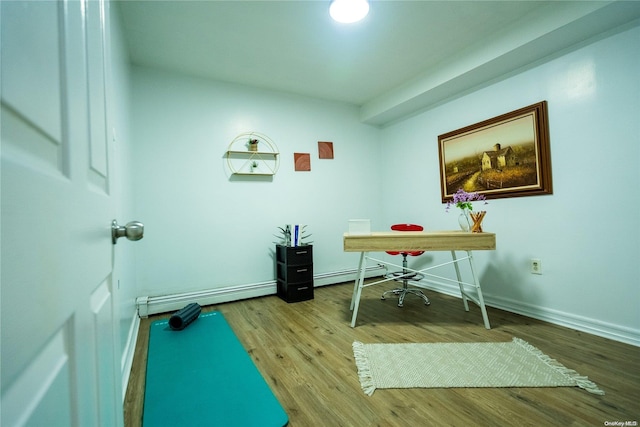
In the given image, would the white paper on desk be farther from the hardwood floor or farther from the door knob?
the door knob

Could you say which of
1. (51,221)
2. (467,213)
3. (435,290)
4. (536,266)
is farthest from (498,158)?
(51,221)

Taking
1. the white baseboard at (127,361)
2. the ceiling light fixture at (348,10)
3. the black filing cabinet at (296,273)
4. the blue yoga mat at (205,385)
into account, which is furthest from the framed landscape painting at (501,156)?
the white baseboard at (127,361)

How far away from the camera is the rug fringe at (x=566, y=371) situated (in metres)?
1.45

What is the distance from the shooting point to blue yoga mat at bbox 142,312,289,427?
1.29 meters

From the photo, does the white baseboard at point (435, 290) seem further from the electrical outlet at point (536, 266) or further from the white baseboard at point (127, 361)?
the white baseboard at point (127, 361)

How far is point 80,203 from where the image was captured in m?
0.46

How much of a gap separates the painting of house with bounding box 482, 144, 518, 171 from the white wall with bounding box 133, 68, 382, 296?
1.74 m

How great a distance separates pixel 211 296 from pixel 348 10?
3025mm

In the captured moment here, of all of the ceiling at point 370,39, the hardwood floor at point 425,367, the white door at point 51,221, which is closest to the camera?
the white door at point 51,221

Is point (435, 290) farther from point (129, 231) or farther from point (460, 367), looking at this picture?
point (129, 231)

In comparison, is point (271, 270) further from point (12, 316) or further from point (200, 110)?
point (12, 316)

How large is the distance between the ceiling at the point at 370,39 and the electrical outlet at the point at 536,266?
1827 mm

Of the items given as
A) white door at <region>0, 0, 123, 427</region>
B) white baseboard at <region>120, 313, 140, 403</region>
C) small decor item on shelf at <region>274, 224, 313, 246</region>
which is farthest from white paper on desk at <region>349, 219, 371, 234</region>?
white door at <region>0, 0, 123, 427</region>

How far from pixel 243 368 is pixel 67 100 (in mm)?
1738
